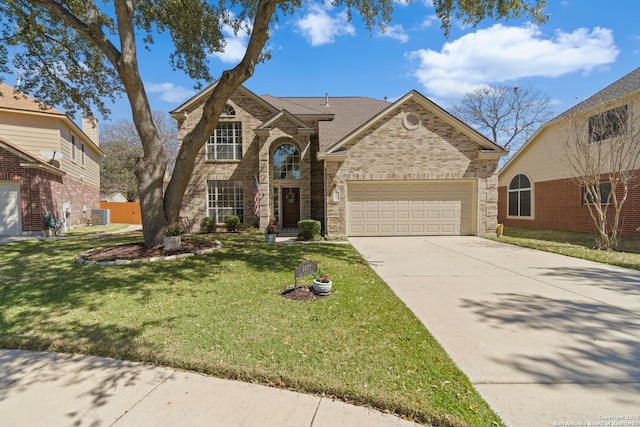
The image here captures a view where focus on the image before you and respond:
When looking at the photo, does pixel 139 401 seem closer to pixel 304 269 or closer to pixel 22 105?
pixel 304 269

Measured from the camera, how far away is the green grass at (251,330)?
2.57 m

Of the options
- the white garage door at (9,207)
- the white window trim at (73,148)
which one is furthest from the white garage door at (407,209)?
the white window trim at (73,148)

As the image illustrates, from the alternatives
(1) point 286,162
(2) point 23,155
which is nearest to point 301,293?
(1) point 286,162

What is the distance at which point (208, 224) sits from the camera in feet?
46.7

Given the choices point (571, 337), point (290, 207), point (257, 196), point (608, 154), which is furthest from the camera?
point (290, 207)

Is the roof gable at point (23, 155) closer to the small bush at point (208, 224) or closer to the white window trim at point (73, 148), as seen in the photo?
the white window trim at point (73, 148)

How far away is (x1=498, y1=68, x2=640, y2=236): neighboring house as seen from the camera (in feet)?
37.2

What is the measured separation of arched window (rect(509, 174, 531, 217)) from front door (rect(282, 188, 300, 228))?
44.0ft

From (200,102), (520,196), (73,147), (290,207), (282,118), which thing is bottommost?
(290,207)

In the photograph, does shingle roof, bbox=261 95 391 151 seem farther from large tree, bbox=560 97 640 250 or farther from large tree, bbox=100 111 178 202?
large tree, bbox=100 111 178 202

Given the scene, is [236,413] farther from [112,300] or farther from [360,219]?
[360,219]

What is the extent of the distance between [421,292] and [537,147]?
15.7 meters

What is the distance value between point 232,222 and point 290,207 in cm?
309

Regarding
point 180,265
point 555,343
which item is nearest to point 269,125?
point 180,265
